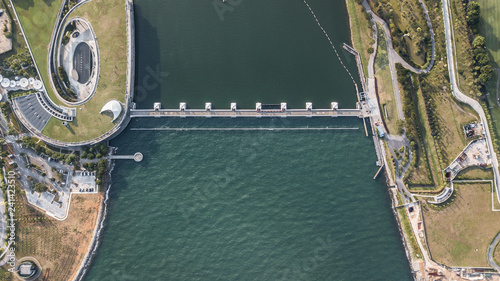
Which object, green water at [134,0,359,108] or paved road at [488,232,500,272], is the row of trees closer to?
green water at [134,0,359,108]

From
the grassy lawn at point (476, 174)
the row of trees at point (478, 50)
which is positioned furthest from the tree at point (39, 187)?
the row of trees at point (478, 50)

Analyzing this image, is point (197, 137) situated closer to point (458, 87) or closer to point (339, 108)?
point (339, 108)

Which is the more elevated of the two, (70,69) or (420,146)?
(70,69)

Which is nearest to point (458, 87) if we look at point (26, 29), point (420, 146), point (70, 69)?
point (420, 146)

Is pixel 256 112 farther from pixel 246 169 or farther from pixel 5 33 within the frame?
pixel 5 33

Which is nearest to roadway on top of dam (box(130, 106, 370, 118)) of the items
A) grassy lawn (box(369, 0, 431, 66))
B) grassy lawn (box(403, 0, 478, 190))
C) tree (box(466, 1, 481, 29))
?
grassy lawn (box(403, 0, 478, 190))
